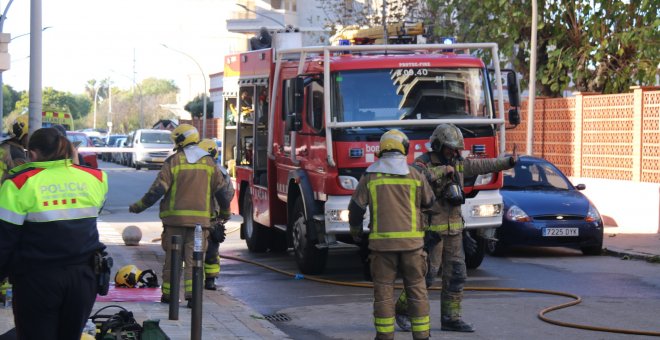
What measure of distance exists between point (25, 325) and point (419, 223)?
372cm

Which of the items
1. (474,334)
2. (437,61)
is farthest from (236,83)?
(474,334)

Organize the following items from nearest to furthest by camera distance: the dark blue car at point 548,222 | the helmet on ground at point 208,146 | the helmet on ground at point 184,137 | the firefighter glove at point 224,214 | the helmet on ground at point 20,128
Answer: the helmet on ground at point 184,137 < the helmet on ground at point 20,128 < the firefighter glove at point 224,214 < the helmet on ground at point 208,146 < the dark blue car at point 548,222

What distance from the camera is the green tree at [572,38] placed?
1049 inches

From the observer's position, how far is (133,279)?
40.9 ft

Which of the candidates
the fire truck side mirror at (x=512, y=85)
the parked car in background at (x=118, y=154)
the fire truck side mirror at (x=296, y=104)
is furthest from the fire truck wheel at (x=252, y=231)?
the parked car in background at (x=118, y=154)

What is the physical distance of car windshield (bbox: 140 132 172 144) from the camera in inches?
2047

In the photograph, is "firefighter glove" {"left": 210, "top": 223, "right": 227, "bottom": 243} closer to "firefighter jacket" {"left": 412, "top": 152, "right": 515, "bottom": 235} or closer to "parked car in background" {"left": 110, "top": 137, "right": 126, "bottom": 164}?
"firefighter jacket" {"left": 412, "top": 152, "right": 515, "bottom": 235}

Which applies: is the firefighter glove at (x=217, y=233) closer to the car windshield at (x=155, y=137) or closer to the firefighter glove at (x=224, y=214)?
the firefighter glove at (x=224, y=214)

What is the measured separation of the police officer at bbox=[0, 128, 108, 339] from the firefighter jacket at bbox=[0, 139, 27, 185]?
4.92 meters

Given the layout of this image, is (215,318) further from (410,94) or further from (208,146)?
(410,94)

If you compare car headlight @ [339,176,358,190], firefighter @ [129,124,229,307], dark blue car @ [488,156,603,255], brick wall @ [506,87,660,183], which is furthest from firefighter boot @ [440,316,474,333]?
brick wall @ [506,87,660,183]

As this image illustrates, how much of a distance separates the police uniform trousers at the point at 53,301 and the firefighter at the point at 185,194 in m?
4.76

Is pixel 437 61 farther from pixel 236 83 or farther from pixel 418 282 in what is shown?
pixel 418 282

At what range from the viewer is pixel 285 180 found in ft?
50.5
